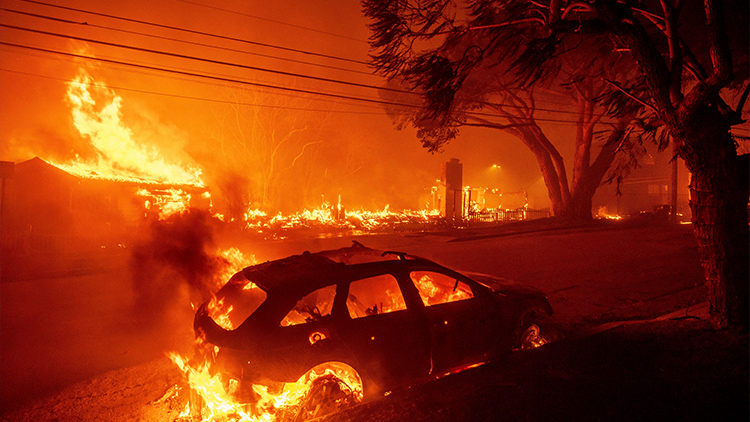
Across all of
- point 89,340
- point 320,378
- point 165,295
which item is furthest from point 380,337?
point 165,295

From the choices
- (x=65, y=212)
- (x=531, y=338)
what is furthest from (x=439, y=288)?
(x=65, y=212)

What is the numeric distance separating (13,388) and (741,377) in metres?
7.64

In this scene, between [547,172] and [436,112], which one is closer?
[436,112]

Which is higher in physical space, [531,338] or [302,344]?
[302,344]

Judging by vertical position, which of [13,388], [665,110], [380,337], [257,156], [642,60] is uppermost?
[257,156]

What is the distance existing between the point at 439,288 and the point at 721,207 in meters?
3.51

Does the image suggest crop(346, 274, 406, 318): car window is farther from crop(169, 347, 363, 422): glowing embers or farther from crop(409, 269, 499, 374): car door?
crop(169, 347, 363, 422): glowing embers

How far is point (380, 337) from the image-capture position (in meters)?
3.82

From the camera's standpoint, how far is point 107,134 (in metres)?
22.1

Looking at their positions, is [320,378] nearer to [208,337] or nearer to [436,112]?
[208,337]

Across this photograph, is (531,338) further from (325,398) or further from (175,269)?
(175,269)

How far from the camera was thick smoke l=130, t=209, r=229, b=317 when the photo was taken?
677 centimetres

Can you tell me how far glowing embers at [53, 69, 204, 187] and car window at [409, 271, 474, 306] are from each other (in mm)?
20082

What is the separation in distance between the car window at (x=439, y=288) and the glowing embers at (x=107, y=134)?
65.9 ft
